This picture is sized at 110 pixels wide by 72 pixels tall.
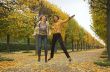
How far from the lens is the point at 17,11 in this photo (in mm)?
24891

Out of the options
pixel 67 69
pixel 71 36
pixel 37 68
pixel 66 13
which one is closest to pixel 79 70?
pixel 67 69

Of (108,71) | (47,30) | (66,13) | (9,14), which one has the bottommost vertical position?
(108,71)

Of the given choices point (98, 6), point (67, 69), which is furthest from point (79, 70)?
point (98, 6)

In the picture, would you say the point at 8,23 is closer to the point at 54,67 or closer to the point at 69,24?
the point at 54,67

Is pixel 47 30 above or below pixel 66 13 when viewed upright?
below

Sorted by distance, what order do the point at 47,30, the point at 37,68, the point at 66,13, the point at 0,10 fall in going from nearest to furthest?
the point at 37,68, the point at 47,30, the point at 0,10, the point at 66,13

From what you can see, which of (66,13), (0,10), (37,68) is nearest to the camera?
(37,68)

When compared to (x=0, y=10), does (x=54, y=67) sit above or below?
below

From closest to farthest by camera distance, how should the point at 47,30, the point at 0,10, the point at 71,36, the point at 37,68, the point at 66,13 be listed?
1. the point at 37,68
2. the point at 47,30
3. the point at 0,10
4. the point at 66,13
5. the point at 71,36

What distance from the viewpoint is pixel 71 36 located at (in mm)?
70812

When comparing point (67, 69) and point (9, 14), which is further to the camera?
point (9, 14)

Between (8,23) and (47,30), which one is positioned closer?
(47,30)

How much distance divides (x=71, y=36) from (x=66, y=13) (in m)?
7.46

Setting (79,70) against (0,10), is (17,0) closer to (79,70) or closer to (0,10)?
(0,10)
